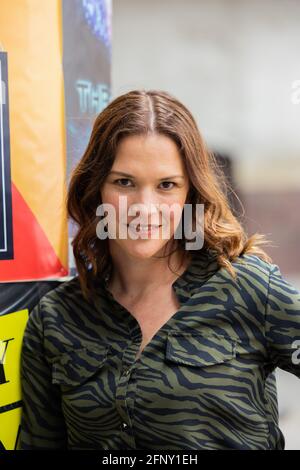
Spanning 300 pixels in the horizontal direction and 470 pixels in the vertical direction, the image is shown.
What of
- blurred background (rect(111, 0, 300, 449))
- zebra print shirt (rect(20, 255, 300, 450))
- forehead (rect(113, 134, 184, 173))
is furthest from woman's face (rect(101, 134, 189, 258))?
blurred background (rect(111, 0, 300, 449))

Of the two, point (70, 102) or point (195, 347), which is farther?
point (70, 102)

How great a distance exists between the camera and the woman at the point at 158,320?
111 cm

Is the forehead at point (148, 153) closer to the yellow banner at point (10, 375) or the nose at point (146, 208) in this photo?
the nose at point (146, 208)

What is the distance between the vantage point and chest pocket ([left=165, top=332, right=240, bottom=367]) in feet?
3.66

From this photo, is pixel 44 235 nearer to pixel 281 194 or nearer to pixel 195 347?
pixel 195 347

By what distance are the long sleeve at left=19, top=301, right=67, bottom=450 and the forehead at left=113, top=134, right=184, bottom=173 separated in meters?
0.34

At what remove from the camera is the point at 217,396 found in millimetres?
1097

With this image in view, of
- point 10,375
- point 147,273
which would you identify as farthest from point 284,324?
point 10,375

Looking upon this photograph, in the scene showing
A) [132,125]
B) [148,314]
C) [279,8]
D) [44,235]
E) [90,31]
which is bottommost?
[148,314]

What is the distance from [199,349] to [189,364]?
3 cm

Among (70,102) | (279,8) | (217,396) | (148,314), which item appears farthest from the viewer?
(279,8)

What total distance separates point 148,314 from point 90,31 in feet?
2.05

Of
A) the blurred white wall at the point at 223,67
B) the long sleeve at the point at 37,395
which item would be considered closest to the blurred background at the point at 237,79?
the blurred white wall at the point at 223,67

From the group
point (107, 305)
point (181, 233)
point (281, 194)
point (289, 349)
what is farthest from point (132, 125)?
point (281, 194)
